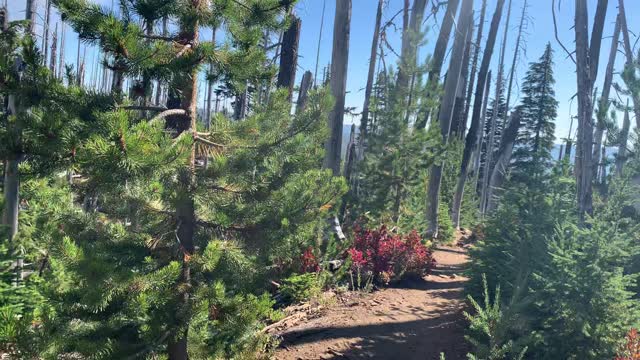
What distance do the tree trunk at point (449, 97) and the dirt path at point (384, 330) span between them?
6.13m

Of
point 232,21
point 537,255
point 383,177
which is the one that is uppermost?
point 232,21

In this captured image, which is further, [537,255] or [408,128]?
[408,128]

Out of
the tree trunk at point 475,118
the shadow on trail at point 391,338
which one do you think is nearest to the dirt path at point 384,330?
the shadow on trail at point 391,338

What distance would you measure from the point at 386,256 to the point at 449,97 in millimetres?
7365

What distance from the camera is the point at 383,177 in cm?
1105

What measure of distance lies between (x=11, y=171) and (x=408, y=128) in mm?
9439

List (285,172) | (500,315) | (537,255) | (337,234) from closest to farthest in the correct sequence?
(285,172) < (500,315) < (537,255) < (337,234)

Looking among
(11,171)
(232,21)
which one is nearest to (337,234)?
(232,21)

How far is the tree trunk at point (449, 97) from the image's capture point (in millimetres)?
13672

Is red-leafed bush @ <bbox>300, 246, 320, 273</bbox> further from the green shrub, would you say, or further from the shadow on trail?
the shadow on trail

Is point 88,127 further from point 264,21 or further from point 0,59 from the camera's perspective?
point 264,21

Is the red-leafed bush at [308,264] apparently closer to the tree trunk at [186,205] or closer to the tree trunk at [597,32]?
the tree trunk at [186,205]

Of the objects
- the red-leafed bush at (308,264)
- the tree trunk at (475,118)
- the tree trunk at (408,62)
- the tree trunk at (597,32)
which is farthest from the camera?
the tree trunk at (475,118)

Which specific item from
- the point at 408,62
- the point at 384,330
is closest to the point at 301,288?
the point at 384,330
